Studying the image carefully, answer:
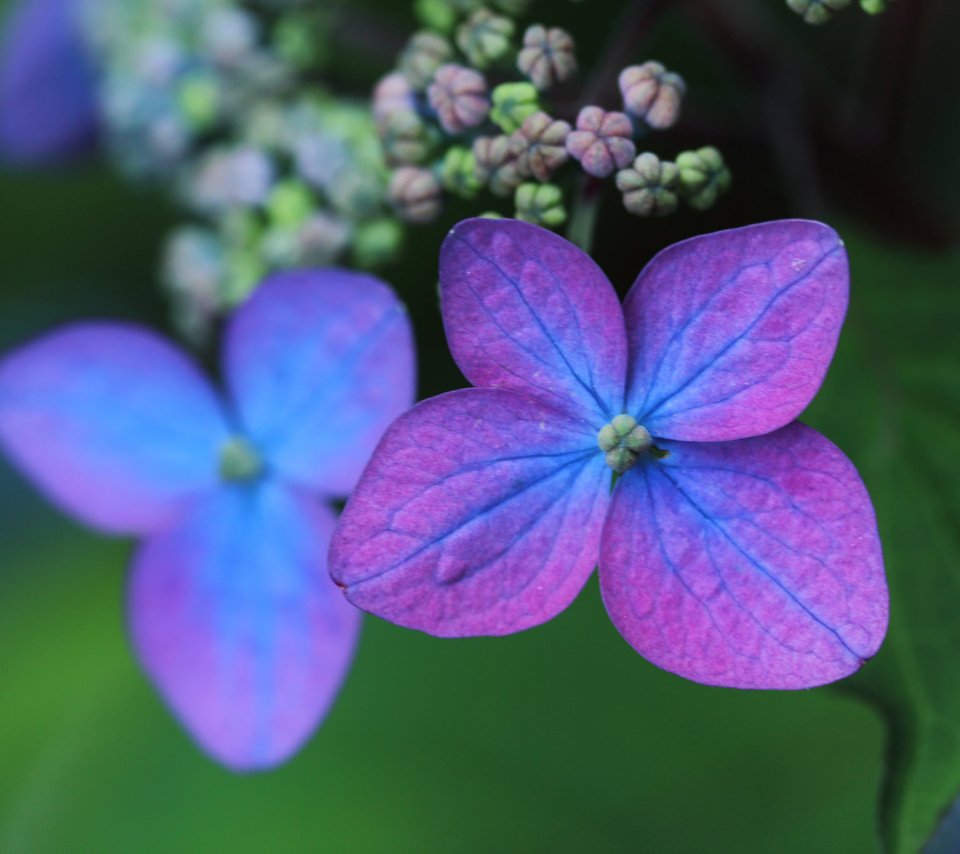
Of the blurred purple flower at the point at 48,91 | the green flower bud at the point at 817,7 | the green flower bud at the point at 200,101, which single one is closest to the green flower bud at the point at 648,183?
the green flower bud at the point at 817,7

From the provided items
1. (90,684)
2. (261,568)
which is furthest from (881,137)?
(90,684)

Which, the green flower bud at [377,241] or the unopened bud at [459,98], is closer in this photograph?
the unopened bud at [459,98]

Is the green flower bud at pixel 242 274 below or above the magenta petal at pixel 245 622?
above

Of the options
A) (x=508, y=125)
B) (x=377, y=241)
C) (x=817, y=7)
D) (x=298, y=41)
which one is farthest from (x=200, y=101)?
(x=817, y=7)

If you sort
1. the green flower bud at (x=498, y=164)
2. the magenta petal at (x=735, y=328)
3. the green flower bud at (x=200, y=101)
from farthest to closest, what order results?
the green flower bud at (x=200, y=101) < the green flower bud at (x=498, y=164) < the magenta petal at (x=735, y=328)

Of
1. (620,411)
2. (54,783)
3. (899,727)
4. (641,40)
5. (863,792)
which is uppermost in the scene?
(641,40)

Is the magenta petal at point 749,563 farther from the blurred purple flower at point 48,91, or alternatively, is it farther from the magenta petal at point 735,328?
the blurred purple flower at point 48,91

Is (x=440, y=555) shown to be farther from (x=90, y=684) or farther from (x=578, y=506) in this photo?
(x=90, y=684)
